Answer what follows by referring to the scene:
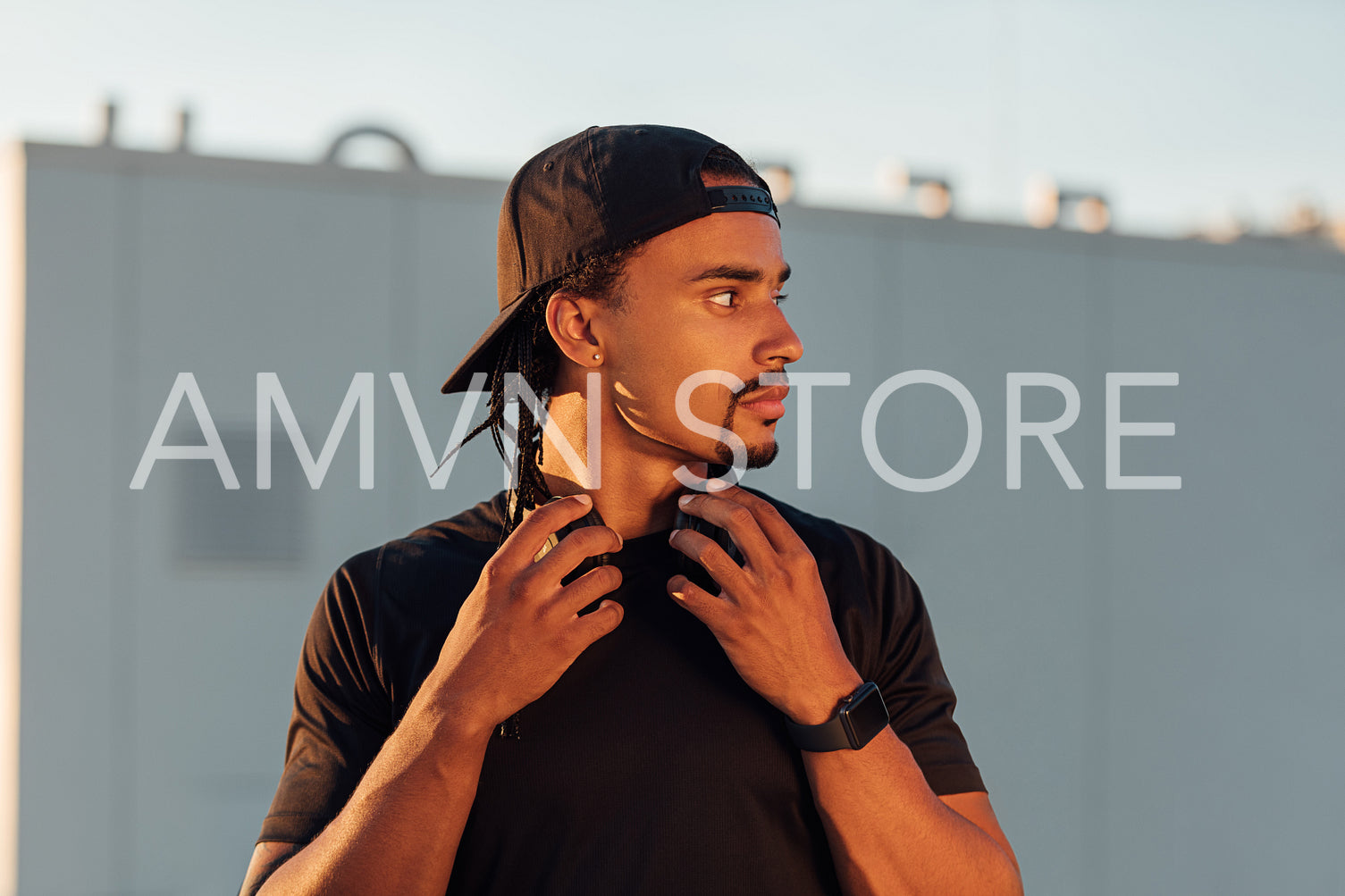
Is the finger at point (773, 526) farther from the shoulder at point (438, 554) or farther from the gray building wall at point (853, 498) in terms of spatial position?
the gray building wall at point (853, 498)

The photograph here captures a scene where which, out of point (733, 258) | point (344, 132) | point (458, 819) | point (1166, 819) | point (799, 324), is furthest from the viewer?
point (1166, 819)

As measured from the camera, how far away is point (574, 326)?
1554mm

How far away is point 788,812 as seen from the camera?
1375 mm

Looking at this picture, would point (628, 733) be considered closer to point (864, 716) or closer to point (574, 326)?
point (864, 716)

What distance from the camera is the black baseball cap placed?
1.44 metres

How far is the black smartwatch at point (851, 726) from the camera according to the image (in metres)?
1.27

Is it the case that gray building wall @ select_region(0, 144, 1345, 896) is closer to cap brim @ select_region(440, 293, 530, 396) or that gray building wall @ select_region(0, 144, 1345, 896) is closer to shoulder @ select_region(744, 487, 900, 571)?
cap brim @ select_region(440, 293, 530, 396)

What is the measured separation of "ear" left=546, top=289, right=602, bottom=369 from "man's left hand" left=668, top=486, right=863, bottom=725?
348 mm

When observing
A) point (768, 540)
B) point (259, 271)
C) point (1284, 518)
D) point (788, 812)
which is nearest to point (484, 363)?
point (768, 540)

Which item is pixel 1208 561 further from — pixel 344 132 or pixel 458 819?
pixel 458 819

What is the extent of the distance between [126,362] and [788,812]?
12.8 ft

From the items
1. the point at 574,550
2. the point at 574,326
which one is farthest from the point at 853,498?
the point at 574,550

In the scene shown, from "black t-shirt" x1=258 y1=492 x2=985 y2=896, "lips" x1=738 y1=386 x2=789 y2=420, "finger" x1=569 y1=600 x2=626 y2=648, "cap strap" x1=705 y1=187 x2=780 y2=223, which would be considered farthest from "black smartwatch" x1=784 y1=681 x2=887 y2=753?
"cap strap" x1=705 y1=187 x2=780 y2=223

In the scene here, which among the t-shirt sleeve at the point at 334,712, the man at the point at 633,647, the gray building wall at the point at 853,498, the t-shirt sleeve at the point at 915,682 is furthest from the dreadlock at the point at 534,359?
the gray building wall at the point at 853,498
